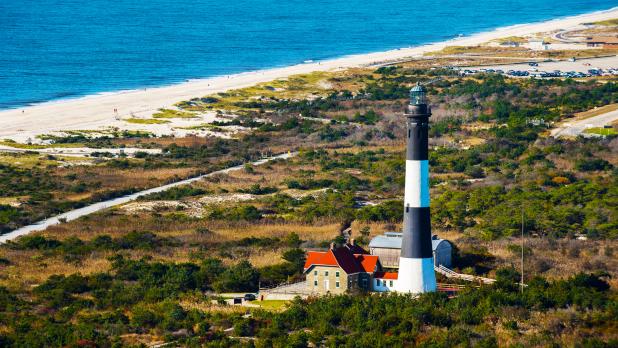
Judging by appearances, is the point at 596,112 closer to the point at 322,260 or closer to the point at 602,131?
the point at 602,131

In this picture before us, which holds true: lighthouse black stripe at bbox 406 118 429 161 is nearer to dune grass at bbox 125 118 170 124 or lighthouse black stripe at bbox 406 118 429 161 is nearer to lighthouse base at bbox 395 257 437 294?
lighthouse base at bbox 395 257 437 294

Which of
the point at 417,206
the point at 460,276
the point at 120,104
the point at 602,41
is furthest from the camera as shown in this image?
the point at 602,41

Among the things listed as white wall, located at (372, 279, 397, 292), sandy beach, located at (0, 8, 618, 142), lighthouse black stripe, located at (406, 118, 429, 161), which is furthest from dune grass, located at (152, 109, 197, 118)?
lighthouse black stripe, located at (406, 118, 429, 161)

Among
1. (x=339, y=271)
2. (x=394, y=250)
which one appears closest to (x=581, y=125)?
(x=394, y=250)

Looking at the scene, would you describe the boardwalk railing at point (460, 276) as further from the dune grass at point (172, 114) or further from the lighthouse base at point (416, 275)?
the dune grass at point (172, 114)

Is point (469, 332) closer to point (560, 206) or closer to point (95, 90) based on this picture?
point (560, 206)

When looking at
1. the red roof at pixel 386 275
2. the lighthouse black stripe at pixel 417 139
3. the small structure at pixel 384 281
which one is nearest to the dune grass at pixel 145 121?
the red roof at pixel 386 275

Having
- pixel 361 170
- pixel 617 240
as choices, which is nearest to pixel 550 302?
pixel 617 240
